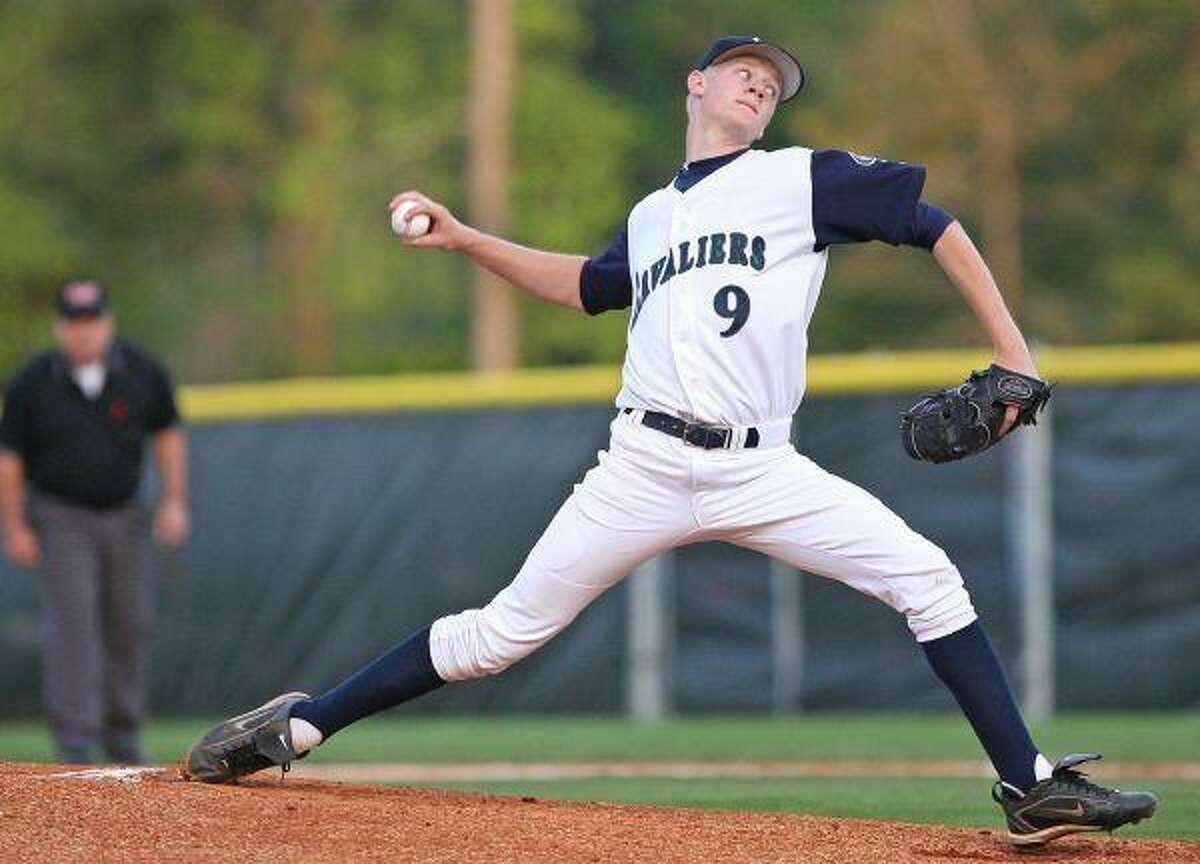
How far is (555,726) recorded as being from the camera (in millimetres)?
13047

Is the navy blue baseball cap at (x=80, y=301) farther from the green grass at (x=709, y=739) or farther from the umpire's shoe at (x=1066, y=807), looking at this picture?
the umpire's shoe at (x=1066, y=807)

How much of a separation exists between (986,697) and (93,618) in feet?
14.3

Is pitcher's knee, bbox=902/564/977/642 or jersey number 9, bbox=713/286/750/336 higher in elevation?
jersey number 9, bbox=713/286/750/336

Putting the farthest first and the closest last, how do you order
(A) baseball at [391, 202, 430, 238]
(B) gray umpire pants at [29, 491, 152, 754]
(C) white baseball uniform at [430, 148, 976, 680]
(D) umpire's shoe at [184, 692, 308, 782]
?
(B) gray umpire pants at [29, 491, 152, 754]
(D) umpire's shoe at [184, 692, 308, 782]
(A) baseball at [391, 202, 430, 238]
(C) white baseball uniform at [430, 148, 976, 680]

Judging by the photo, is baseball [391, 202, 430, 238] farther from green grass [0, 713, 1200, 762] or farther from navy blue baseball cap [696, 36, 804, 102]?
green grass [0, 713, 1200, 762]

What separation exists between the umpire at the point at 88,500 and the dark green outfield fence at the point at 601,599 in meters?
4.51

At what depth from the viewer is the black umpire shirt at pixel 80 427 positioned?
9297 mm

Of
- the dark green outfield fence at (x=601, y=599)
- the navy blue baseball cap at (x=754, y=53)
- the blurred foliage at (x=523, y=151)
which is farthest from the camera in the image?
the blurred foliage at (x=523, y=151)

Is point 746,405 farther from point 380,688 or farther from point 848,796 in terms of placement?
point 848,796

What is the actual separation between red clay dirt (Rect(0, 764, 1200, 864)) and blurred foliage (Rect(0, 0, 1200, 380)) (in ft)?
72.1

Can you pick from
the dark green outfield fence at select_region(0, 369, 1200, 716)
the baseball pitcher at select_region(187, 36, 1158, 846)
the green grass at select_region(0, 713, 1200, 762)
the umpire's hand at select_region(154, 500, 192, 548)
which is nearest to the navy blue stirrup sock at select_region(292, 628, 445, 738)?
the baseball pitcher at select_region(187, 36, 1158, 846)

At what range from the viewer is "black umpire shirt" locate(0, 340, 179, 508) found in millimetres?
9297

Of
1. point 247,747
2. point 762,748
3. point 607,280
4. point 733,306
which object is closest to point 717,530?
point 733,306

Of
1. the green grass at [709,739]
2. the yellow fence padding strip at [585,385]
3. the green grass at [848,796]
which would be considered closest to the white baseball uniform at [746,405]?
the green grass at [848,796]
